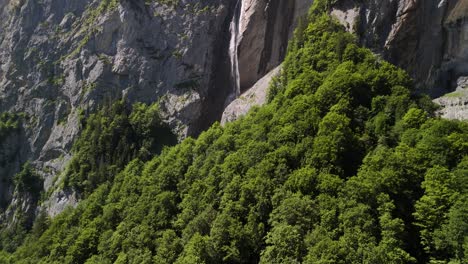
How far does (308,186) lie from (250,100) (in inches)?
1193

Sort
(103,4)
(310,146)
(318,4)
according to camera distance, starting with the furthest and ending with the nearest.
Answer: (103,4)
(318,4)
(310,146)

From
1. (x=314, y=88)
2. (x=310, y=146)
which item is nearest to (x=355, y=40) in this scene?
(x=314, y=88)

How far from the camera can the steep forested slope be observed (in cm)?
3700

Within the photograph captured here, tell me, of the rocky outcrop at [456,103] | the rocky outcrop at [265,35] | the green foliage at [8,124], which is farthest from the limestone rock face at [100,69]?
the rocky outcrop at [456,103]

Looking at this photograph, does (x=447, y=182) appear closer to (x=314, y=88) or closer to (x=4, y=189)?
(x=314, y=88)

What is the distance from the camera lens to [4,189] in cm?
9331

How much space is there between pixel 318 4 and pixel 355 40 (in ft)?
30.7

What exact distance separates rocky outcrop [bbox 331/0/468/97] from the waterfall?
21425 millimetres

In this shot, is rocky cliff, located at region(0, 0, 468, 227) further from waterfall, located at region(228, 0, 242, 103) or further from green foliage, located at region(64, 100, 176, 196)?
green foliage, located at region(64, 100, 176, 196)

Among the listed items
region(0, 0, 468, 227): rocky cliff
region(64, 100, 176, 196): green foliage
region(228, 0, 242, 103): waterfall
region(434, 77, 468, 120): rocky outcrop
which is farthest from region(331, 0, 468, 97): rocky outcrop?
region(64, 100, 176, 196): green foliage

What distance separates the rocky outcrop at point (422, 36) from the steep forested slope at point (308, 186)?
3.20 m

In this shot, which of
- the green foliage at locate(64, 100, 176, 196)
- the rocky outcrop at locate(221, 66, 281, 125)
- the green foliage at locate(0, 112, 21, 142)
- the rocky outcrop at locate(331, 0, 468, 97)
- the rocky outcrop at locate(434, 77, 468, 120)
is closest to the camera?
the rocky outcrop at locate(434, 77, 468, 120)

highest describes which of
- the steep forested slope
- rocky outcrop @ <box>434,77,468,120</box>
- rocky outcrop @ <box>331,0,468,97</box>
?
rocky outcrop @ <box>331,0,468,97</box>

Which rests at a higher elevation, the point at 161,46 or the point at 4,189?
the point at 161,46
